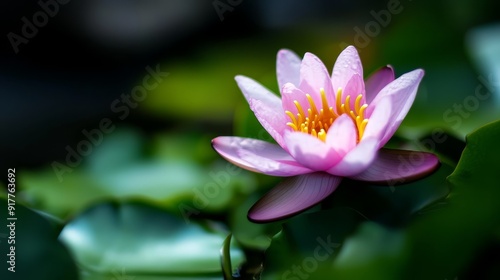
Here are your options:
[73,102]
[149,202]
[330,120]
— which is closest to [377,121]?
[330,120]

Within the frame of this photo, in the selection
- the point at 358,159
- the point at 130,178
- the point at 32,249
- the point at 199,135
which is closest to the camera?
the point at 358,159

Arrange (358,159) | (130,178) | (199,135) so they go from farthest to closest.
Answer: (199,135)
(130,178)
(358,159)

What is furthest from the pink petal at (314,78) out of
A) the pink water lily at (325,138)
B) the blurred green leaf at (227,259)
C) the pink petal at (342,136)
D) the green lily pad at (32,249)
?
the green lily pad at (32,249)

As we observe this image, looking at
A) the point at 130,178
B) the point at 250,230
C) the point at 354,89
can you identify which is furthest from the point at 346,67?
the point at 130,178

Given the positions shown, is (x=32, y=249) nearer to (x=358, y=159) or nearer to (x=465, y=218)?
(x=358, y=159)

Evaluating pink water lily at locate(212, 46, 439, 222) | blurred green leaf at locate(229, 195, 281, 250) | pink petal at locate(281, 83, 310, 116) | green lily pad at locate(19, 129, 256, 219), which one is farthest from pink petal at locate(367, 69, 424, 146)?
green lily pad at locate(19, 129, 256, 219)

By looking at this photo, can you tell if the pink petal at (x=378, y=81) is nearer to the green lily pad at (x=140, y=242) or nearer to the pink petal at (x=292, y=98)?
the pink petal at (x=292, y=98)
